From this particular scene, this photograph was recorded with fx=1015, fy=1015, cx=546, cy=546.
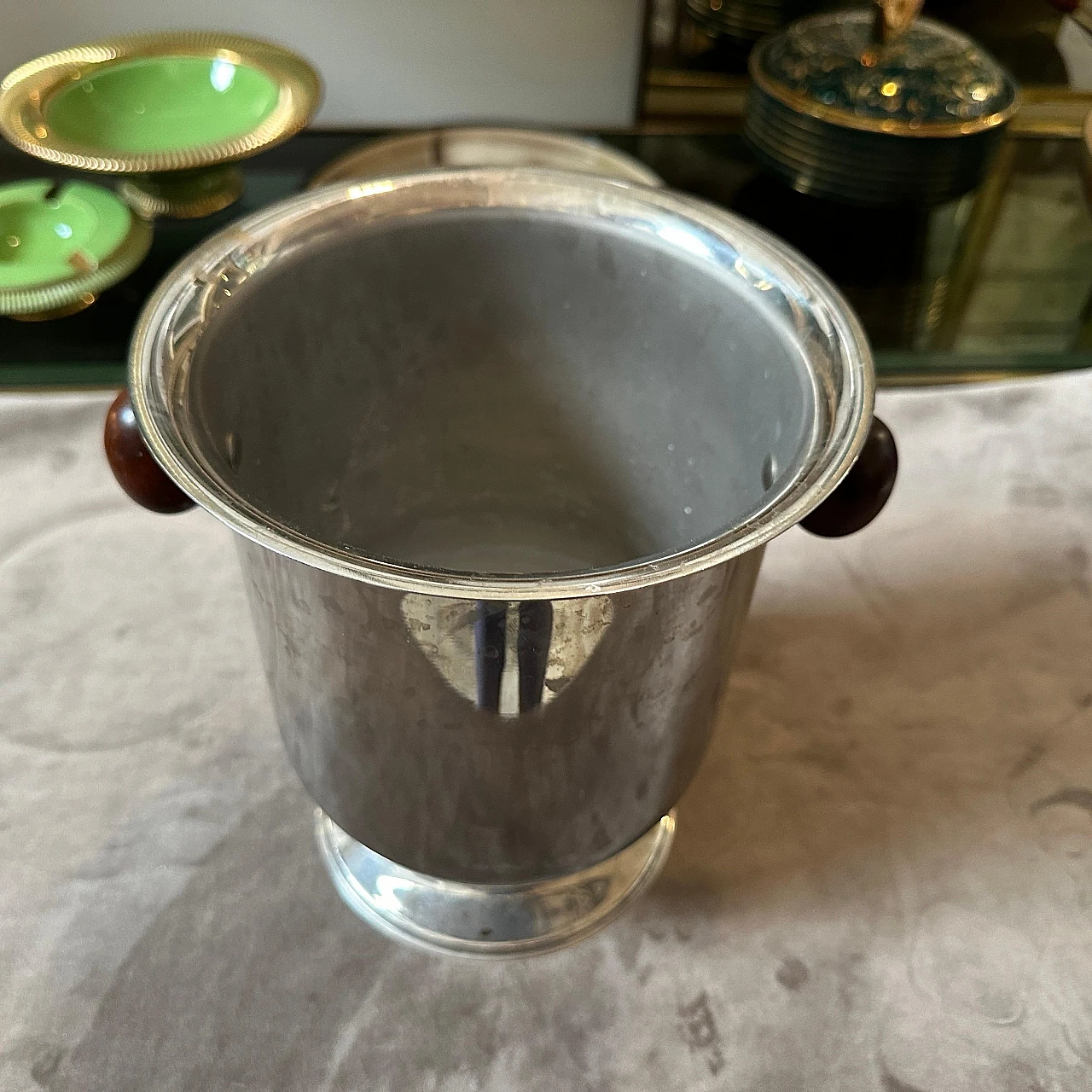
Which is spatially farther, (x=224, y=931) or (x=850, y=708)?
(x=850, y=708)

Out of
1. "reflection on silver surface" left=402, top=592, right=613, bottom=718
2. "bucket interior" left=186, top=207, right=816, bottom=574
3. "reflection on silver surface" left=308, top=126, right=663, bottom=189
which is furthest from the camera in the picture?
"reflection on silver surface" left=308, top=126, right=663, bottom=189

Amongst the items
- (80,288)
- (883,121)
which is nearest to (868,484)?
(883,121)

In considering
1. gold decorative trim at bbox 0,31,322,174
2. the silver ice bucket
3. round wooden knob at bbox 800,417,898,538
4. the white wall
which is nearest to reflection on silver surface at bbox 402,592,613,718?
the silver ice bucket

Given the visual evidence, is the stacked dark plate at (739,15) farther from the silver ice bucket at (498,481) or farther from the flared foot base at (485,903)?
the flared foot base at (485,903)

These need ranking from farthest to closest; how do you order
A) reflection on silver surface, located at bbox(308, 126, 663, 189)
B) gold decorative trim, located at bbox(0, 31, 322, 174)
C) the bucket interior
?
reflection on silver surface, located at bbox(308, 126, 663, 189) < gold decorative trim, located at bbox(0, 31, 322, 174) < the bucket interior

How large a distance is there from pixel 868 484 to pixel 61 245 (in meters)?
0.63

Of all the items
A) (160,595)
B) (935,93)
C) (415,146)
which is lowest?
(160,595)

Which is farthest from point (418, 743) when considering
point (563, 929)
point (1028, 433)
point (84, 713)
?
point (1028, 433)

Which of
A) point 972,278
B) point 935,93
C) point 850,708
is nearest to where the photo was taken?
point 850,708

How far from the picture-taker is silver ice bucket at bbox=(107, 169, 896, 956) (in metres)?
0.35

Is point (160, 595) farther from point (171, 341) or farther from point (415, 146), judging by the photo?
point (415, 146)

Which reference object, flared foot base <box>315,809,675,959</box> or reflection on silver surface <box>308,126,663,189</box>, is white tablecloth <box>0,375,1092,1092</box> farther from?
reflection on silver surface <box>308,126,663,189</box>

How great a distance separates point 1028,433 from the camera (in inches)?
29.9

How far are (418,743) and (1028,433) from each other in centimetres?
57
